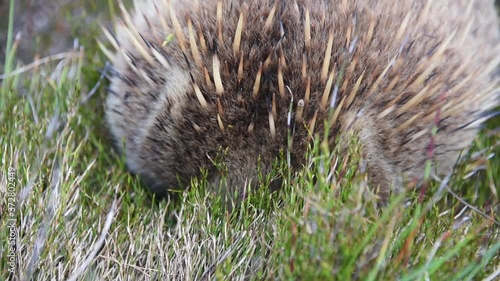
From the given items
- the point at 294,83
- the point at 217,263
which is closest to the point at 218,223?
the point at 217,263

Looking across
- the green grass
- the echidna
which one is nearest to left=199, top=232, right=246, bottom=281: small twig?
the green grass

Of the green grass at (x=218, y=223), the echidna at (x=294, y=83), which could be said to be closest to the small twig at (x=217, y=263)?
the green grass at (x=218, y=223)

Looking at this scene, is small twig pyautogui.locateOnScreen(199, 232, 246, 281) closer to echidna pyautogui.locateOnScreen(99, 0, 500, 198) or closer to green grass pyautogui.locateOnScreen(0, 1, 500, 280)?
green grass pyautogui.locateOnScreen(0, 1, 500, 280)

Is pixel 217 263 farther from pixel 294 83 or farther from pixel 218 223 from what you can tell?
pixel 294 83

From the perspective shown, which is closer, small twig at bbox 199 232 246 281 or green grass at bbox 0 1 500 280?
green grass at bbox 0 1 500 280

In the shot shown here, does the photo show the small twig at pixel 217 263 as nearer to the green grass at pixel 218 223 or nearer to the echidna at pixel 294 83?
the green grass at pixel 218 223

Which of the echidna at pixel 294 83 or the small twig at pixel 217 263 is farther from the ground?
the echidna at pixel 294 83

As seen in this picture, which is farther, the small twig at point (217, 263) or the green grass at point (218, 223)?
the small twig at point (217, 263)
